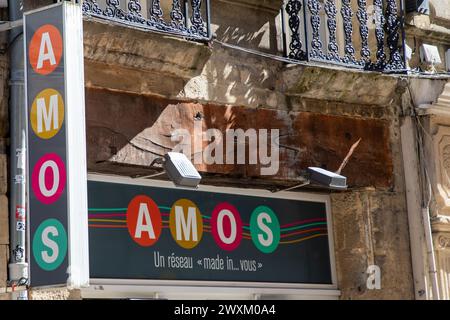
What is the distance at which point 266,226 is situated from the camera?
999 cm

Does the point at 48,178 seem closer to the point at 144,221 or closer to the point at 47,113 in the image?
the point at 47,113

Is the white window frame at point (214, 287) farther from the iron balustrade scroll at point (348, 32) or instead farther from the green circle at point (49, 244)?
the green circle at point (49, 244)

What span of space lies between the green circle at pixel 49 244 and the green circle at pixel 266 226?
2.99m

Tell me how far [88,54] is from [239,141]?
166cm

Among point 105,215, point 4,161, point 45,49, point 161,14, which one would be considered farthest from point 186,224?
point 45,49

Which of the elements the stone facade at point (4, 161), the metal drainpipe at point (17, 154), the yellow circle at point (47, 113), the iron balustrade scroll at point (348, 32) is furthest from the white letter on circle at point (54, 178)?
the iron balustrade scroll at point (348, 32)

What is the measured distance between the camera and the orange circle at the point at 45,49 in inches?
287

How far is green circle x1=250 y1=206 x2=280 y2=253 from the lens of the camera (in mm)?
9891

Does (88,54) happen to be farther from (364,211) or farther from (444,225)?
(444,225)

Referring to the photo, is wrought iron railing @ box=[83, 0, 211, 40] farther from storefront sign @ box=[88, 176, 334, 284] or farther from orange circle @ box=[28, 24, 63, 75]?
storefront sign @ box=[88, 176, 334, 284]

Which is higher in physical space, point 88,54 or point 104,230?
point 88,54
